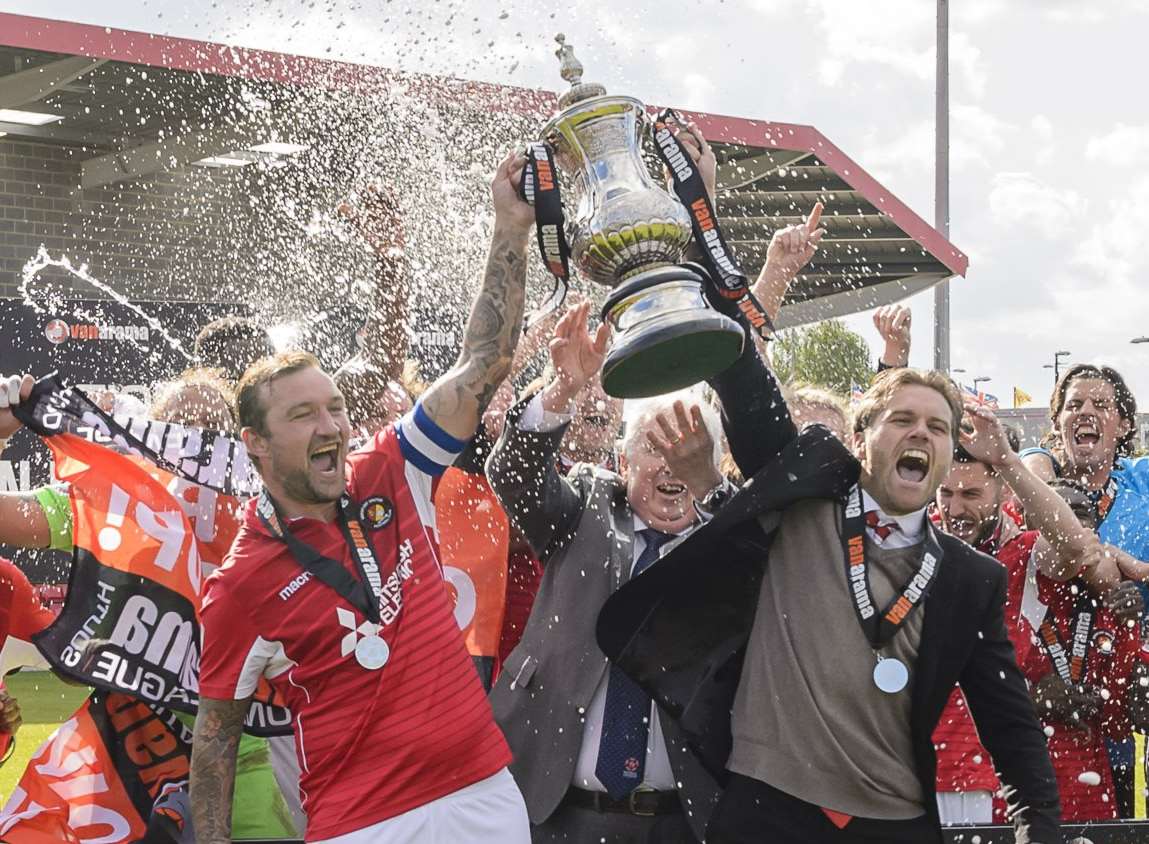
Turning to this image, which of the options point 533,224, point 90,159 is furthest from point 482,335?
point 90,159

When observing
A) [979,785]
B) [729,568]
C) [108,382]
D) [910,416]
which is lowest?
[979,785]

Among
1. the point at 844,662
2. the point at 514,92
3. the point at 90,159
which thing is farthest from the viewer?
the point at 90,159

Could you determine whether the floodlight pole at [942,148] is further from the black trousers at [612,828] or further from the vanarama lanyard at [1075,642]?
the black trousers at [612,828]

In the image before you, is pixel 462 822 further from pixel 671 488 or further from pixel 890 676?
pixel 671 488

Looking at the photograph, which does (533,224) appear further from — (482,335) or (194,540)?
(194,540)

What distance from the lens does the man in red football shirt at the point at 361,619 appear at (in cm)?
312

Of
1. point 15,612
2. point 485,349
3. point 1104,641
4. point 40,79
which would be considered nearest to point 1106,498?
point 1104,641

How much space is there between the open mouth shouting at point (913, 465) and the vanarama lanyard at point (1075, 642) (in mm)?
1984

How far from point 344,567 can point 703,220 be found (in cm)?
110

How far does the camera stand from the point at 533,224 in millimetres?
3338

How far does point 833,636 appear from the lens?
306 centimetres

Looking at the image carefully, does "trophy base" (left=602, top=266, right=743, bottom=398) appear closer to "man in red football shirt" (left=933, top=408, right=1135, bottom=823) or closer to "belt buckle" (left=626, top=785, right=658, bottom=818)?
"belt buckle" (left=626, top=785, right=658, bottom=818)

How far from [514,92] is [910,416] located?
7899 mm

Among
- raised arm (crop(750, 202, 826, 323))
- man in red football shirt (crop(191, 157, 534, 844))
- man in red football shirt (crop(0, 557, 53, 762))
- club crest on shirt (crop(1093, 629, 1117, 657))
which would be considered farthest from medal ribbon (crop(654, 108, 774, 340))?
club crest on shirt (crop(1093, 629, 1117, 657))
